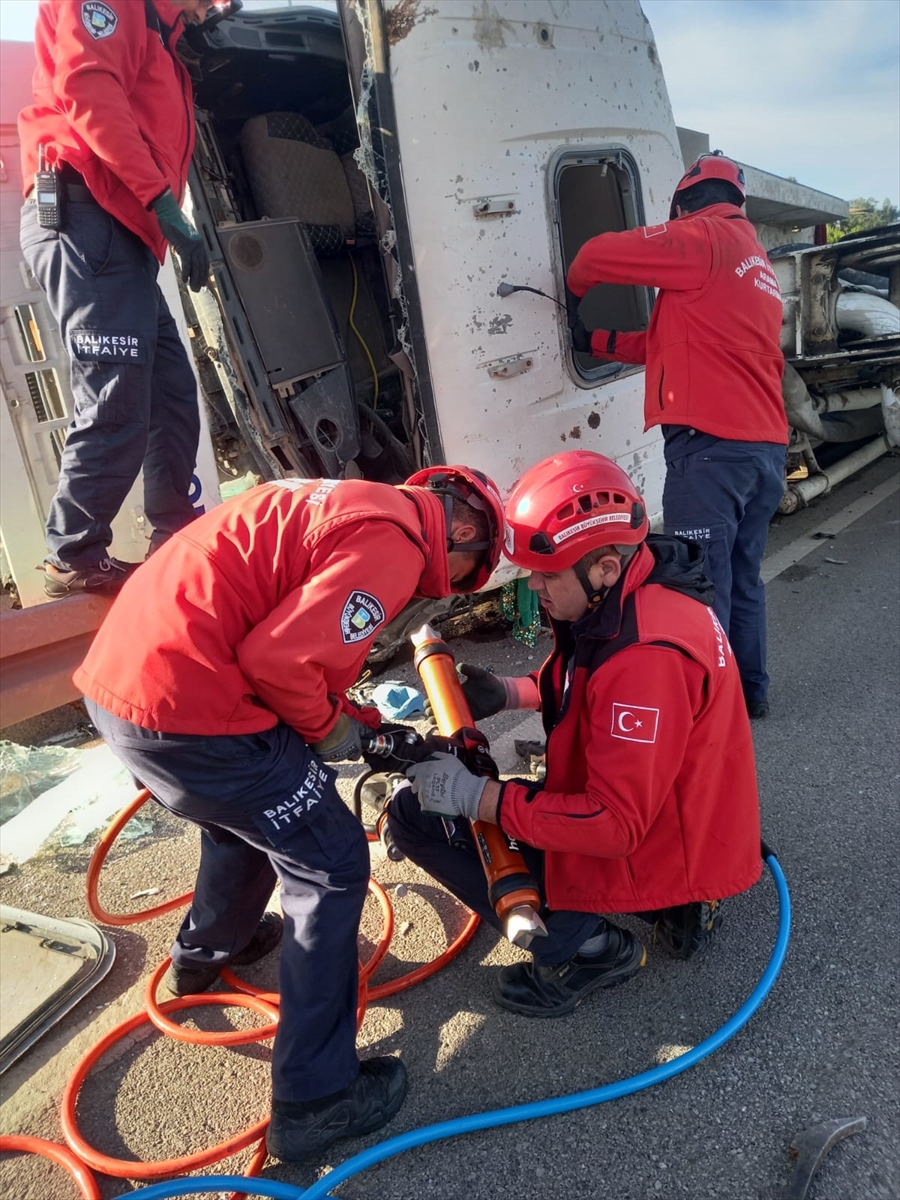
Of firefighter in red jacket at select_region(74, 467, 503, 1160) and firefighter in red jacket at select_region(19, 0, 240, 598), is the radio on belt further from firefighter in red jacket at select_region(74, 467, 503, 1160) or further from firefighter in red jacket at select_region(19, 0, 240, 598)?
firefighter in red jacket at select_region(74, 467, 503, 1160)

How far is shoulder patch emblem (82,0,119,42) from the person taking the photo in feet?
8.53

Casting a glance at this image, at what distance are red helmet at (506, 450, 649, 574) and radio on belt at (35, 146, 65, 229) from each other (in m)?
1.86

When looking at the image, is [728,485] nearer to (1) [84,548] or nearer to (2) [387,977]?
(2) [387,977]

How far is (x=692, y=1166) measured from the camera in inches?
71.5

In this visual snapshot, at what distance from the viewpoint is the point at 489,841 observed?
2.22m

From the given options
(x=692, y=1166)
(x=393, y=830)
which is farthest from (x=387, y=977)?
(x=692, y=1166)

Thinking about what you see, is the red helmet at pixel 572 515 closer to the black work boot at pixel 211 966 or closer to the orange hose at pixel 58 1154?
the black work boot at pixel 211 966

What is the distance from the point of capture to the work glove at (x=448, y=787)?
7.13 ft

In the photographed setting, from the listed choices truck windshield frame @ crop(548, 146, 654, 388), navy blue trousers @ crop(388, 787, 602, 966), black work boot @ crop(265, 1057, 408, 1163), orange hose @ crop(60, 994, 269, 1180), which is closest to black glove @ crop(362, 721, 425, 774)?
navy blue trousers @ crop(388, 787, 602, 966)

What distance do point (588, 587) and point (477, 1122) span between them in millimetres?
1294

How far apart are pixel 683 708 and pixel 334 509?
0.95m

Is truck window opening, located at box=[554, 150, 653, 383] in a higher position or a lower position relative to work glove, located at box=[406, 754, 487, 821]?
higher

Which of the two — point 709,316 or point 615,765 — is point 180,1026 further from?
point 709,316

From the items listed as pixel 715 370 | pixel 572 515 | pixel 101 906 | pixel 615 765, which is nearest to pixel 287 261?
pixel 715 370
